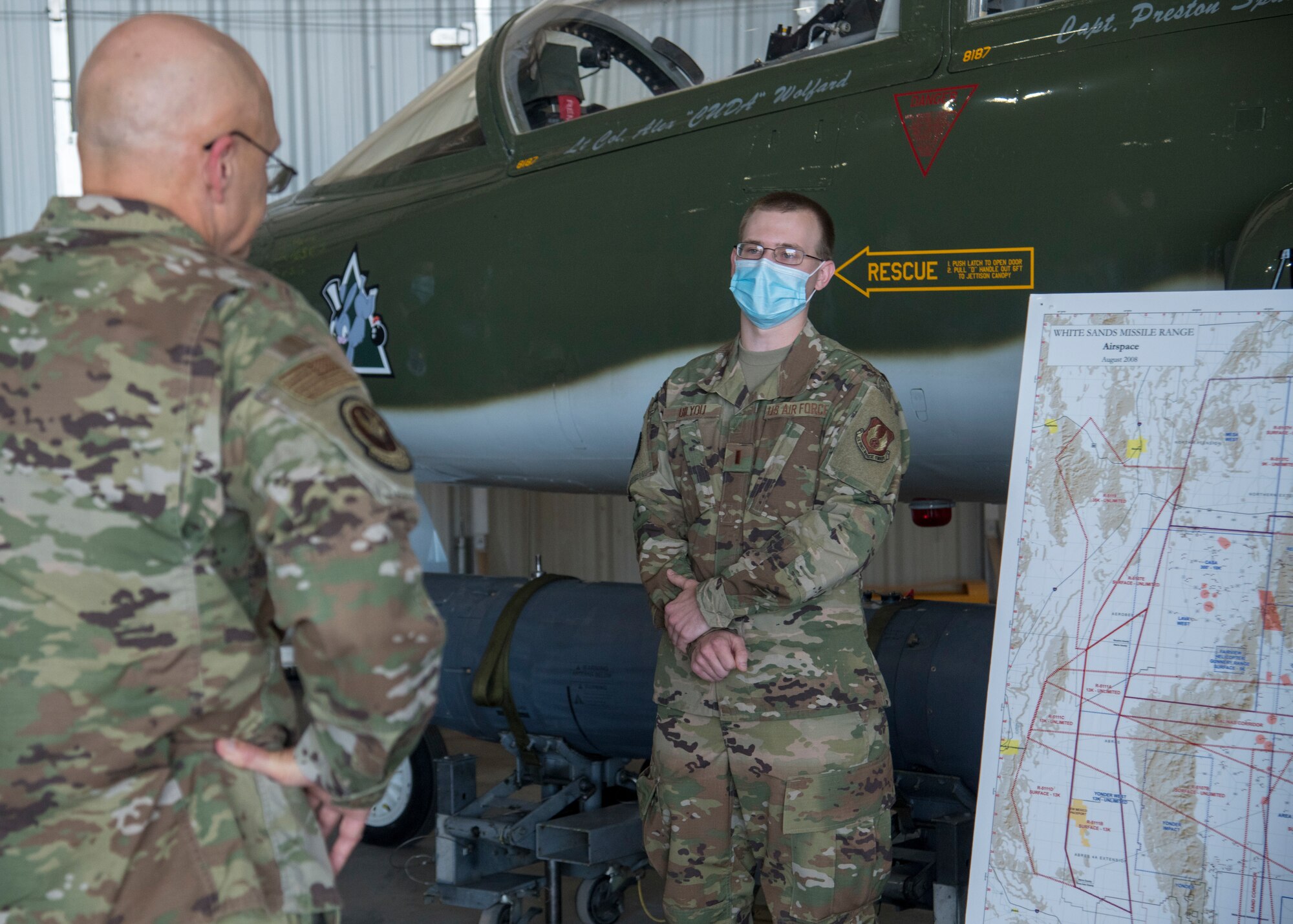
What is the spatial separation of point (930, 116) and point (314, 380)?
82.9 inches

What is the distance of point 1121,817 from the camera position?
1.97 metres

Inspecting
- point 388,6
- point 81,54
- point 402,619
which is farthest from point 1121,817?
point 81,54

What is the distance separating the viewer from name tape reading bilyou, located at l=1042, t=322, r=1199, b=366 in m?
2.08

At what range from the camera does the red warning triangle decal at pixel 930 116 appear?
2.87 metres

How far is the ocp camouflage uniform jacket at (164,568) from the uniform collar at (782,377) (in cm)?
132

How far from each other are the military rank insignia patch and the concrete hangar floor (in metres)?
1.85

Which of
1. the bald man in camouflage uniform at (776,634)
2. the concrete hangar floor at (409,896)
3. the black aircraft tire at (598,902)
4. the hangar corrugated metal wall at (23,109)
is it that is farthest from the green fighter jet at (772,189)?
the hangar corrugated metal wall at (23,109)

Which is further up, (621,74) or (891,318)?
(621,74)

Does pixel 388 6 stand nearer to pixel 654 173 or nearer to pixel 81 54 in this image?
pixel 81 54

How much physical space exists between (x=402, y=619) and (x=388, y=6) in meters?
8.99

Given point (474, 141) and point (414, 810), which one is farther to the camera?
point (414, 810)

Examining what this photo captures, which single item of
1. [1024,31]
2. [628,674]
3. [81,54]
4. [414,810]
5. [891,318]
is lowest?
[414,810]

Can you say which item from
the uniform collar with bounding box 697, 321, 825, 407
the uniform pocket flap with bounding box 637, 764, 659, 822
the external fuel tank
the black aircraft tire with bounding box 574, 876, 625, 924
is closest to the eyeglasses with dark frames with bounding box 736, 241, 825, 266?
the uniform collar with bounding box 697, 321, 825, 407

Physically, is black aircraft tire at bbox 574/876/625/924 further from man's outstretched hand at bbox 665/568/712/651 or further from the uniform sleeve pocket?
the uniform sleeve pocket
